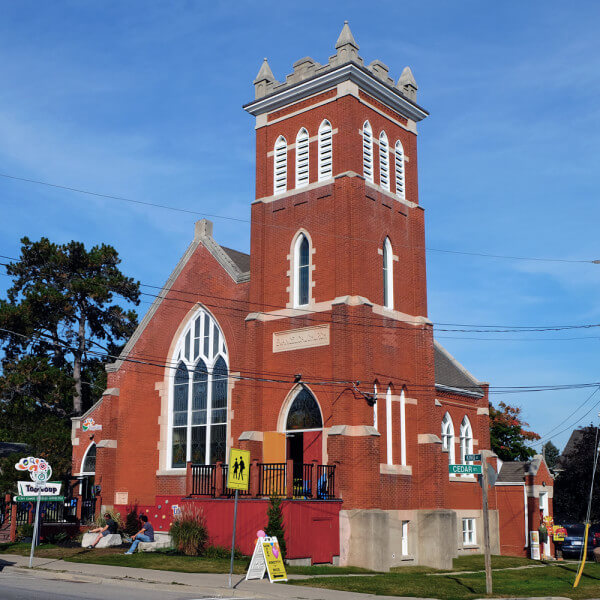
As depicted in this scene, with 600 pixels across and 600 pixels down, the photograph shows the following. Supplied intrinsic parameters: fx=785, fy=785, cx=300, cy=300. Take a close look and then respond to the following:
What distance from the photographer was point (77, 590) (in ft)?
53.3

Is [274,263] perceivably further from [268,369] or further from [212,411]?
[212,411]

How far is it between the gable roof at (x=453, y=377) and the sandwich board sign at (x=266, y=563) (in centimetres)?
1521

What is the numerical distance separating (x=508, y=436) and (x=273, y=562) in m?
37.0

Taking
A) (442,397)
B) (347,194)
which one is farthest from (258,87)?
(442,397)

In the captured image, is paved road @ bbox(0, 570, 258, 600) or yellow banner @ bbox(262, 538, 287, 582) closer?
paved road @ bbox(0, 570, 258, 600)

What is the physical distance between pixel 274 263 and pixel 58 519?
41.7 feet

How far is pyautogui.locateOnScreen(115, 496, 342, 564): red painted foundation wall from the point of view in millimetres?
23172

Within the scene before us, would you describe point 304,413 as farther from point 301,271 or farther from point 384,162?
point 384,162

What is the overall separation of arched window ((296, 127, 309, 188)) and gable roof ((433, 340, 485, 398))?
35.5ft

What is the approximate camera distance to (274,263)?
29031mm

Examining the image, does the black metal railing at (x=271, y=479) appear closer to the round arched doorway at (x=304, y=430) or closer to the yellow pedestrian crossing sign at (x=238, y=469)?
the round arched doorway at (x=304, y=430)

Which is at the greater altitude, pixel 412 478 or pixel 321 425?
pixel 321 425

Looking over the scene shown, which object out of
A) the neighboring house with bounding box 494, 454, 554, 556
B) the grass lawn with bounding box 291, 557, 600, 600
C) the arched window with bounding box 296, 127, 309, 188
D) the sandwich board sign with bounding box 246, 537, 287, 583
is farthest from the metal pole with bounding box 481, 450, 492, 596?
the neighboring house with bounding box 494, 454, 554, 556

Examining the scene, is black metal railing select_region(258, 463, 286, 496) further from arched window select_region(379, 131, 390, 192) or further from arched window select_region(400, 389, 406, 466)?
arched window select_region(379, 131, 390, 192)
